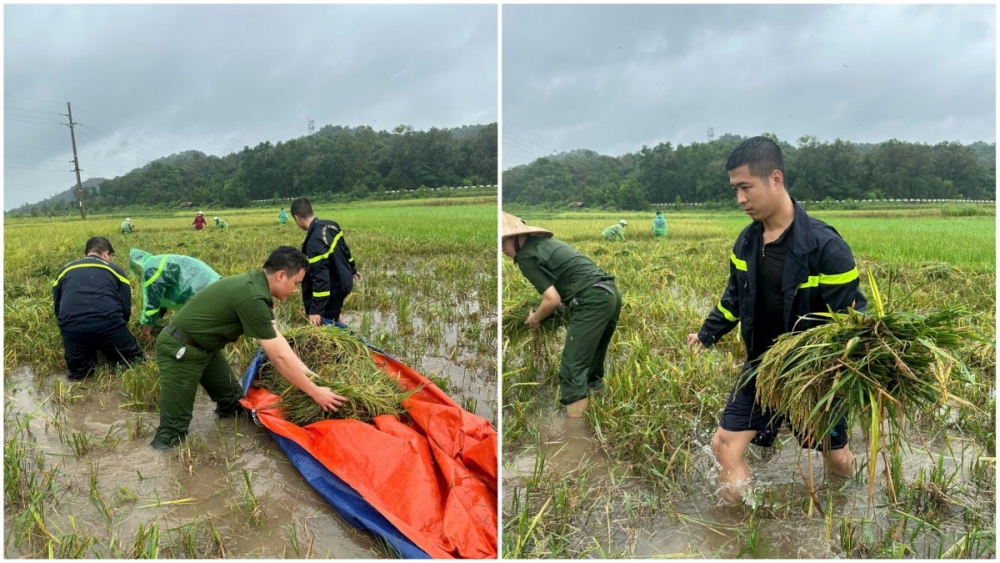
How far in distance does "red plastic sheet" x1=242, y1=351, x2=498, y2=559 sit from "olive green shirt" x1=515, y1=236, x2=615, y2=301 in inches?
40.5

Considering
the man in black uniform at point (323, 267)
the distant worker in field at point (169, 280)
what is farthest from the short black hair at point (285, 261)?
the distant worker in field at point (169, 280)

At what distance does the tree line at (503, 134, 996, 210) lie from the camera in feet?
89.1

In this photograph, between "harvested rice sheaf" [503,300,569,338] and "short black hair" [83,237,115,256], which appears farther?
"short black hair" [83,237,115,256]

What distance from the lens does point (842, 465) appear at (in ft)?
8.81

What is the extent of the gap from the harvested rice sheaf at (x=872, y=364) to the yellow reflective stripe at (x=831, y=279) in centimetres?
18

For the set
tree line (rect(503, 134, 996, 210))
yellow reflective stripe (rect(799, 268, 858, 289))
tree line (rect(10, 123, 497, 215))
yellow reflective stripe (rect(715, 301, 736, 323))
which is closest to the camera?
yellow reflective stripe (rect(799, 268, 858, 289))

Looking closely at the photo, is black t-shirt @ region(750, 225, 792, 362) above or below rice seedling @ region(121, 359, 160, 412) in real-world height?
above

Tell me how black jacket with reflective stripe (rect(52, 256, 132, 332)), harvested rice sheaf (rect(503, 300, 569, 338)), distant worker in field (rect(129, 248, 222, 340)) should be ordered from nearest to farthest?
harvested rice sheaf (rect(503, 300, 569, 338))
black jacket with reflective stripe (rect(52, 256, 132, 332))
distant worker in field (rect(129, 248, 222, 340))

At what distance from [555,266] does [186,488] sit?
8.23 ft

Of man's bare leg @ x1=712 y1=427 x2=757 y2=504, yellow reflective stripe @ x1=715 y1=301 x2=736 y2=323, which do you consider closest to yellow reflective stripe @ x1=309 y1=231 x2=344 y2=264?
yellow reflective stripe @ x1=715 y1=301 x2=736 y2=323

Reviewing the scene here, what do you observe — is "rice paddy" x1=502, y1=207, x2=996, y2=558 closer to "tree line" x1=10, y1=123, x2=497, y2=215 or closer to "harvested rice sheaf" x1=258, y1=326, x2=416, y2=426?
"harvested rice sheaf" x1=258, y1=326, x2=416, y2=426

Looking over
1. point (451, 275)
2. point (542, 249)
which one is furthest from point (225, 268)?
point (542, 249)

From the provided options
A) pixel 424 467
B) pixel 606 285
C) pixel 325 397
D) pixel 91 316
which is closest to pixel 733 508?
pixel 424 467

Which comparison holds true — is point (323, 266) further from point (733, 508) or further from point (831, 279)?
point (831, 279)
